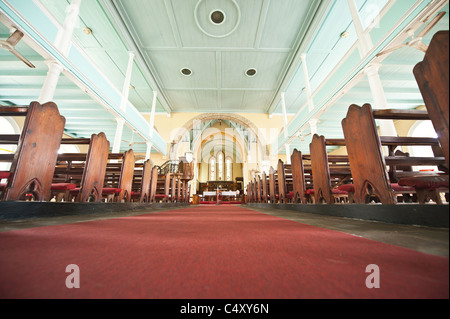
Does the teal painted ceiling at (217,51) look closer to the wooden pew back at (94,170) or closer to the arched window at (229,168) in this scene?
the wooden pew back at (94,170)

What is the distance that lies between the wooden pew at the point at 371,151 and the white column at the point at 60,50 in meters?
4.40

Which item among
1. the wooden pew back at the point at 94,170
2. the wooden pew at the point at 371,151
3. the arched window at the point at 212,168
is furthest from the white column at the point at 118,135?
the arched window at the point at 212,168

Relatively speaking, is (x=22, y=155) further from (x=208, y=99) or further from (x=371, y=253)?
(x=208, y=99)

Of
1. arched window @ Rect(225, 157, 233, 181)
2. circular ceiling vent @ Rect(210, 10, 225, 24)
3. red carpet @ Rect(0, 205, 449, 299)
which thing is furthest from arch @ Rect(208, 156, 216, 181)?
red carpet @ Rect(0, 205, 449, 299)

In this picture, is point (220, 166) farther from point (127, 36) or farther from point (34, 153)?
point (34, 153)

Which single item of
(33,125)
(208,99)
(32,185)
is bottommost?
(32,185)

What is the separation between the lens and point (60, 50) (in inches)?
137

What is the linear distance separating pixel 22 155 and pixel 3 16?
2.61 meters

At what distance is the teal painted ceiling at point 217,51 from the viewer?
12.4ft

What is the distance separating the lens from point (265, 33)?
5.68 metres

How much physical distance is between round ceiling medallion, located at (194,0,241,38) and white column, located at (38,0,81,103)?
2794 millimetres

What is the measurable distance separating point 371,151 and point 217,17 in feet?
18.4

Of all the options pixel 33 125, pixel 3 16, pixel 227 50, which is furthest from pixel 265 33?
pixel 33 125

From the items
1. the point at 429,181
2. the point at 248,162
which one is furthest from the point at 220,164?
the point at 429,181
